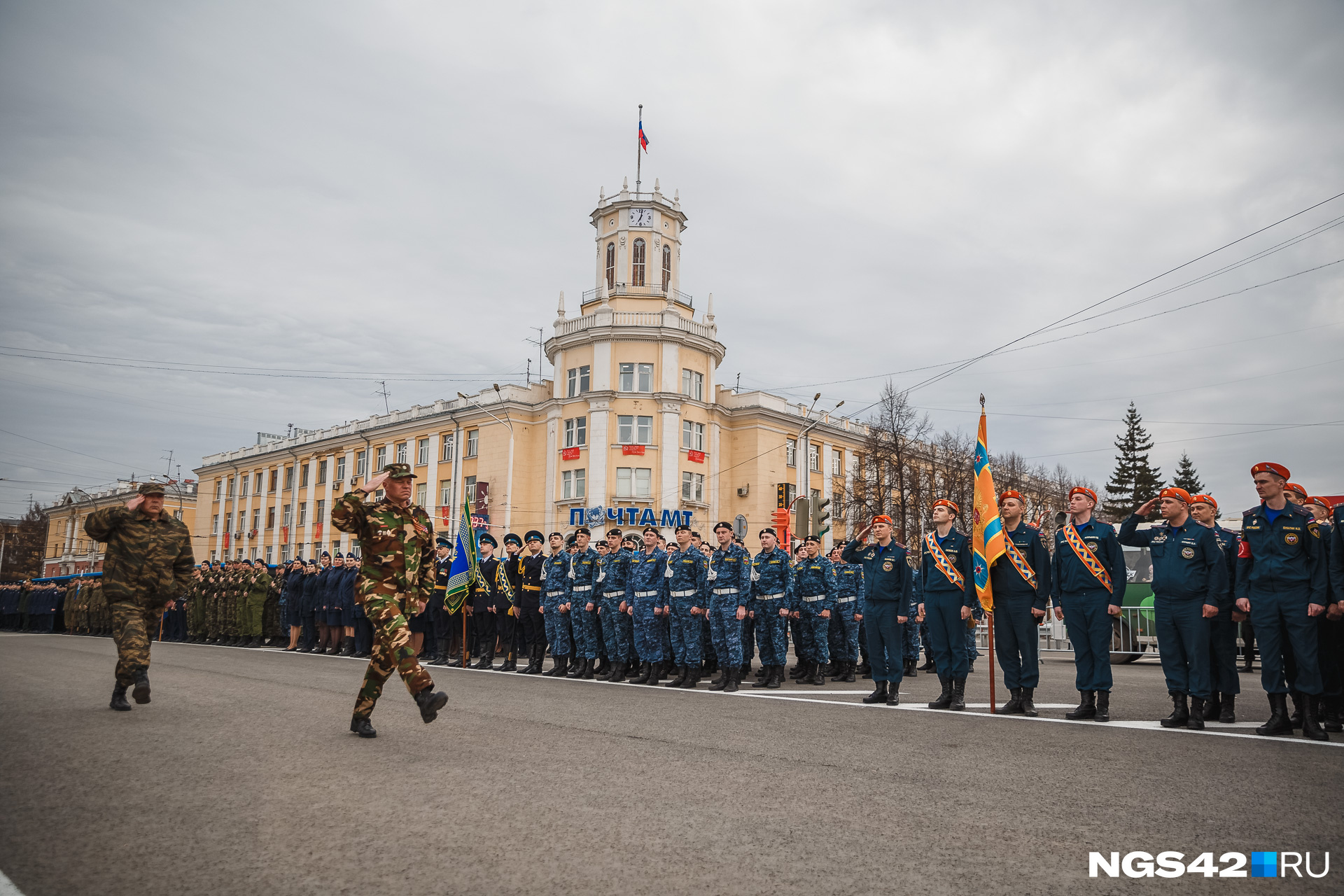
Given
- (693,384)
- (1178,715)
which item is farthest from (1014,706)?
(693,384)

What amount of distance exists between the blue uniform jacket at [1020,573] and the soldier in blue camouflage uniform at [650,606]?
15.1 ft

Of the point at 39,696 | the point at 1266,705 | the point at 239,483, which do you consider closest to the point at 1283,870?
the point at 1266,705

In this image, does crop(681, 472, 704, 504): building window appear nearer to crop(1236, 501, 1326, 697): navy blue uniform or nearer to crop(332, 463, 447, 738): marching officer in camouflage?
crop(1236, 501, 1326, 697): navy blue uniform

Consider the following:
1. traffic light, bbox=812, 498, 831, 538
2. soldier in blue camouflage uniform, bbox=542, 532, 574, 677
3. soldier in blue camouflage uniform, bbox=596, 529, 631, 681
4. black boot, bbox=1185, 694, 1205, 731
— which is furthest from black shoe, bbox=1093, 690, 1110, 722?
traffic light, bbox=812, 498, 831, 538

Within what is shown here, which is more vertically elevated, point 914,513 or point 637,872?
point 914,513

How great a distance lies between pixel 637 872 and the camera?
3.27 m

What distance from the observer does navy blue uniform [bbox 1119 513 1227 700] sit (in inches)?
297

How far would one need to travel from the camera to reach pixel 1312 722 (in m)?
6.90

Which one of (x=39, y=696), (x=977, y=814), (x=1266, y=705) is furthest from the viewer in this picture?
(x=1266, y=705)

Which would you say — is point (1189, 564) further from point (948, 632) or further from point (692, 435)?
point (692, 435)

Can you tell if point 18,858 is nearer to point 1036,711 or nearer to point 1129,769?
point 1129,769

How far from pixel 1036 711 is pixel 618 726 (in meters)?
4.17

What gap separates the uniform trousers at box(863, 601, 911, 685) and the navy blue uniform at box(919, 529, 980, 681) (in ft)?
1.12

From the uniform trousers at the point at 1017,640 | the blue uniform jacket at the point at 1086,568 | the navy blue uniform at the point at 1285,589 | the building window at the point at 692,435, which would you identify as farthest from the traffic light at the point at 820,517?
the building window at the point at 692,435
